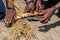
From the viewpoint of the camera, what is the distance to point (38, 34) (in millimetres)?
3746

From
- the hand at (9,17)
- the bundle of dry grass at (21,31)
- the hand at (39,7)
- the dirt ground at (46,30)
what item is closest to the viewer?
the bundle of dry grass at (21,31)

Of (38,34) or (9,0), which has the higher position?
(9,0)

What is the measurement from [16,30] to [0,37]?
15.5 inches

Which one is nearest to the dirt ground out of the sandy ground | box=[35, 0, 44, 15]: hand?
the sandy ground

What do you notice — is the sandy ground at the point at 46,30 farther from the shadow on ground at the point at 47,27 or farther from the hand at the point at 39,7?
the hand at the point at 39,7

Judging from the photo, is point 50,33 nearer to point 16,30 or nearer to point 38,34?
point 38,34

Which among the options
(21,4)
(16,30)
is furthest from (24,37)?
(21,4)

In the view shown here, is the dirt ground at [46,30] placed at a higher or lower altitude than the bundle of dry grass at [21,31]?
lower

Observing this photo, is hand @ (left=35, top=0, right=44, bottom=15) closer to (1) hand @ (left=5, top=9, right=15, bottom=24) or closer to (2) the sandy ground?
(2) the sandy ground

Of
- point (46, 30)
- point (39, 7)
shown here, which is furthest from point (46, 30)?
point (39, 7)

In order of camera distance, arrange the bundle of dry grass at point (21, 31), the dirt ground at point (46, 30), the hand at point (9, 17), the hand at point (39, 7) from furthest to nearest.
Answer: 1. the hand at point (39, 7)
2. the dirt ground at point (46, 30)
3. the hand at point (9, 17)
4. the bundle of dry grass at point (21, 31)

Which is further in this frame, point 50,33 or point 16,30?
point 50,33

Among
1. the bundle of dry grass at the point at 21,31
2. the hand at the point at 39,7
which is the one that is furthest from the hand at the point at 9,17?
the hand at the point at 39,7

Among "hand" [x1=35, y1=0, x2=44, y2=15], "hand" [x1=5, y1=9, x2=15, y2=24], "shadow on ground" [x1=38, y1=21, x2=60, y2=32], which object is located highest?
"hand" [x1=5, y1=9, x2=15, y2=24]
